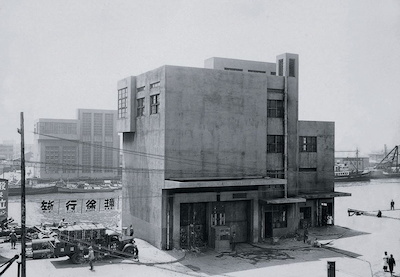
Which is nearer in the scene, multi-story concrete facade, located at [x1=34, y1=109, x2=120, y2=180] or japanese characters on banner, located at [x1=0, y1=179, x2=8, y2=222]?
japanese characters on banner, located at [x1=0, y1=179, x2=8, y2=222]

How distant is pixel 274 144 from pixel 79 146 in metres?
98.5

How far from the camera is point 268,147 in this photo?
37.7m

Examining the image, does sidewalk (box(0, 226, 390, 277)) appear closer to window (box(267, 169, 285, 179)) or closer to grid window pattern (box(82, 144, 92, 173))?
window (box(267, 169, 285, 179))

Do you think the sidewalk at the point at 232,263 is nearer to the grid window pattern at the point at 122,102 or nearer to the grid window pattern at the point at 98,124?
the grid window pattern at the point at 122,102

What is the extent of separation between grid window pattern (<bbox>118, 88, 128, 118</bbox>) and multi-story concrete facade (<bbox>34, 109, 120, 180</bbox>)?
87353mm

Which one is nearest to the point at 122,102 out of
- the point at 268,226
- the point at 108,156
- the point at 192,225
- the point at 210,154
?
the point at 210,154

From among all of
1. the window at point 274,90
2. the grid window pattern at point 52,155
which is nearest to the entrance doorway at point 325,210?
the window at point 274,90

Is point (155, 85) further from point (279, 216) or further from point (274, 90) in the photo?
point (279, 216)

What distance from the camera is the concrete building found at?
32125mm

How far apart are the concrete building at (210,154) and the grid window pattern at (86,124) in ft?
311

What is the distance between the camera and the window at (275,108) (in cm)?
3765

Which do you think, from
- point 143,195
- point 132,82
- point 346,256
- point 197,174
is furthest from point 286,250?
point 132,82

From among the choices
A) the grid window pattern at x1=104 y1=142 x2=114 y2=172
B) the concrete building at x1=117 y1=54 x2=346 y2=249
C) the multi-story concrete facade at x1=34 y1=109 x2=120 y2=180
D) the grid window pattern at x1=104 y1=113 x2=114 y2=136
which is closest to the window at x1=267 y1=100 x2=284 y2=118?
the concrete building at x1=117 y1=54 x2=346 y2=249

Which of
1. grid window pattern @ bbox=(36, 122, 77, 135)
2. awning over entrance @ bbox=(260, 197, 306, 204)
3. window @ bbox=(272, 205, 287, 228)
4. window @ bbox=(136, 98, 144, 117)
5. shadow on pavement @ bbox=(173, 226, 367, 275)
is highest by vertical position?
grid window pattern @ bbox=(36, 122, 77, 135)
